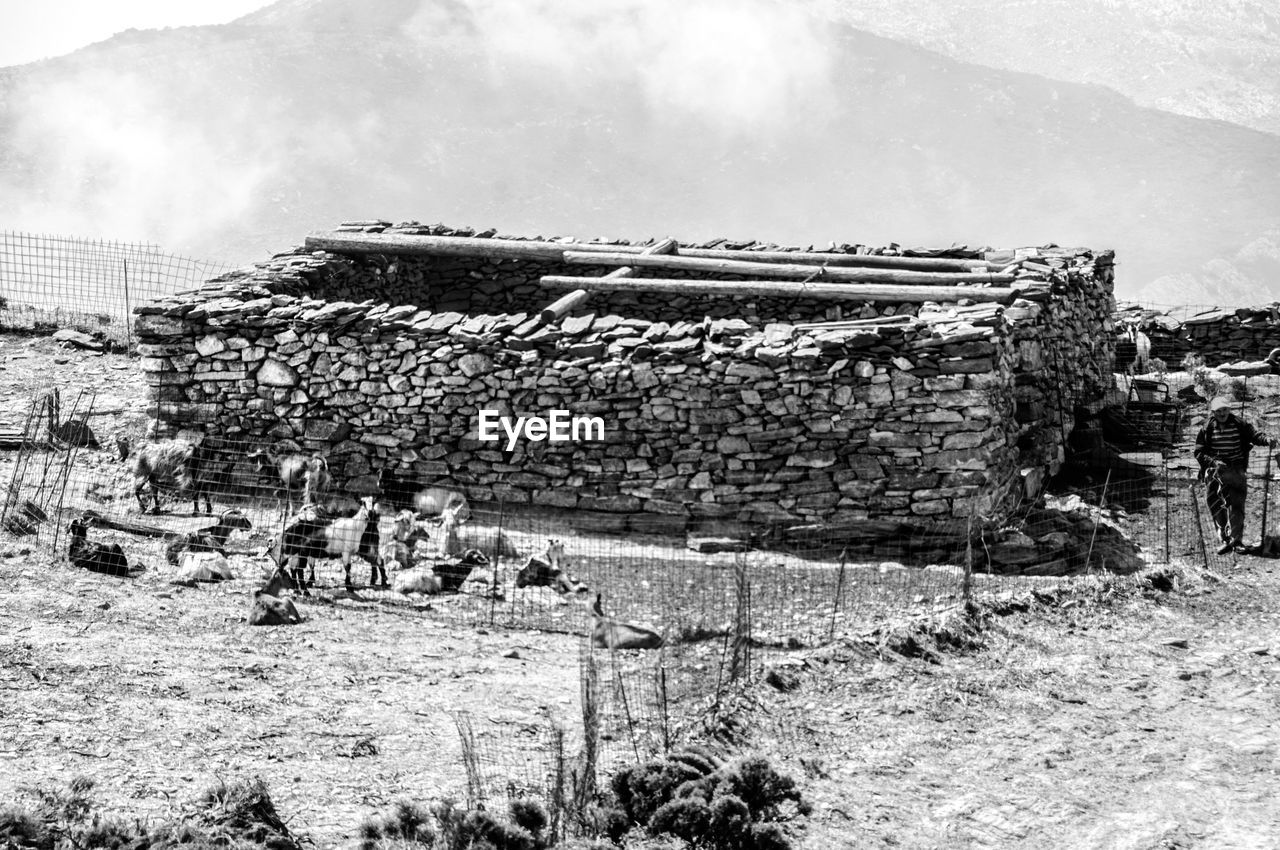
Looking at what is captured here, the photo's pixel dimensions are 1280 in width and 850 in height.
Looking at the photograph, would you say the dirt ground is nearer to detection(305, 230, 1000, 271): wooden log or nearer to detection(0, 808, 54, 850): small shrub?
detection(0, 808, 54, 850): small shrub

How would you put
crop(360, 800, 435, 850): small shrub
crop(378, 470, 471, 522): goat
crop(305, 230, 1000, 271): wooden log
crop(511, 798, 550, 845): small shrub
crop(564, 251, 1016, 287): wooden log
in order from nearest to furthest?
crop(360, 800, 435, 850): small shrub, crop(511, 798, 550, 845): small shrub, crop(378, 470, 471, 522): goat, crop(564, 251, 1016, 287): wooden log, crop(305, 230, 1000, 271): wooden log

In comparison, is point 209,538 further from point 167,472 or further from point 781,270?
point 781,270

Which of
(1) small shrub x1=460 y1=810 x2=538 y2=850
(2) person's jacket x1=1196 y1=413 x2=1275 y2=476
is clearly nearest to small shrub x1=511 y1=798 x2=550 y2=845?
(1) small shrub x1=460 y1=810 x2=538 y2=850

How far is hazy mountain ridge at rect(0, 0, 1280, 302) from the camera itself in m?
66.9

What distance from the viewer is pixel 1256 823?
6.91 metres

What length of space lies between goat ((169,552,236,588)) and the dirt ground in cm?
19

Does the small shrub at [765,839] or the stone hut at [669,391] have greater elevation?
the stone hut at [669,391]

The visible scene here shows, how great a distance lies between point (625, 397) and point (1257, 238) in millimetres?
64158

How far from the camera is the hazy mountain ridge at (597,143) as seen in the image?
66938 millimetres

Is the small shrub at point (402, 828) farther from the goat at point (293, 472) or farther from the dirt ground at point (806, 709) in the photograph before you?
the goat at point (293, 472)

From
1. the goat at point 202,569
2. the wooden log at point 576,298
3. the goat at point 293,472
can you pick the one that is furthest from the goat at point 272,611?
the wooden log at point 576,298

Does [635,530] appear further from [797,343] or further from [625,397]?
[797,343]

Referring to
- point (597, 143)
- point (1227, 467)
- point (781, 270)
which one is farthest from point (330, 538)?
point (597, 143)

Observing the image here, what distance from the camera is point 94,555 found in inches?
429
